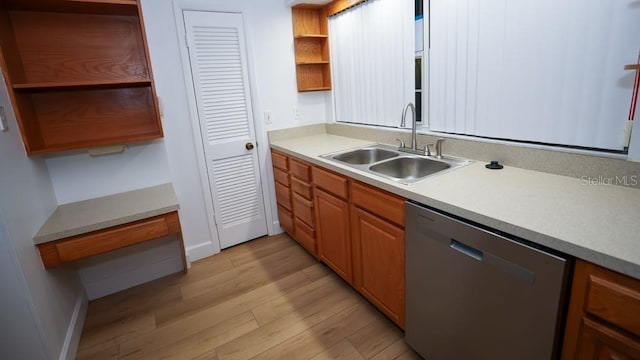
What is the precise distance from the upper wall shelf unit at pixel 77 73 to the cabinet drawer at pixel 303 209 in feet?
3.71

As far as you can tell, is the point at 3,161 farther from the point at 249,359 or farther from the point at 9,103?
the point at 249,359

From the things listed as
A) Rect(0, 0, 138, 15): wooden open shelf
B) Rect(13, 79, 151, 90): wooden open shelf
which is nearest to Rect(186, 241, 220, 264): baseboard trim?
Rect(13, 79, 151, 90): wooden open shelf

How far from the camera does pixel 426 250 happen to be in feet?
4.65

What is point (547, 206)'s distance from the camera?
1165mm

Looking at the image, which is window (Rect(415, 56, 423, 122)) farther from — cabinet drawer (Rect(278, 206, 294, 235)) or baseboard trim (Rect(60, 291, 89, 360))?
Result: baseboard trim (Rect(60, 291, 89, 360))

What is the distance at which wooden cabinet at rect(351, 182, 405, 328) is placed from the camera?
1609 millimetres

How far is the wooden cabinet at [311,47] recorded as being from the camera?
111 inches

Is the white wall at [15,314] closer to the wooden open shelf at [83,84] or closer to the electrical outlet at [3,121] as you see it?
the electrical outlet at [3,121]

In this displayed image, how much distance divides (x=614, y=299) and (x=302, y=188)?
1.89 m

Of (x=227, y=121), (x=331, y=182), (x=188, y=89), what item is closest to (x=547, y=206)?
(x=331, y=182)

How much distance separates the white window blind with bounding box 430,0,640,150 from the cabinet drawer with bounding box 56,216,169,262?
1.94 meters

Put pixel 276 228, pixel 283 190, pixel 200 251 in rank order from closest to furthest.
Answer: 1. pixel 200 251
2. pixel 283 190
3. pixel 276 228

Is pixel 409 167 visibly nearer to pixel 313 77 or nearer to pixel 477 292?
pixel 477 292

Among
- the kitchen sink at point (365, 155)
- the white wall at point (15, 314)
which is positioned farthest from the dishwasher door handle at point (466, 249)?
the white wall at point (15, 314)
